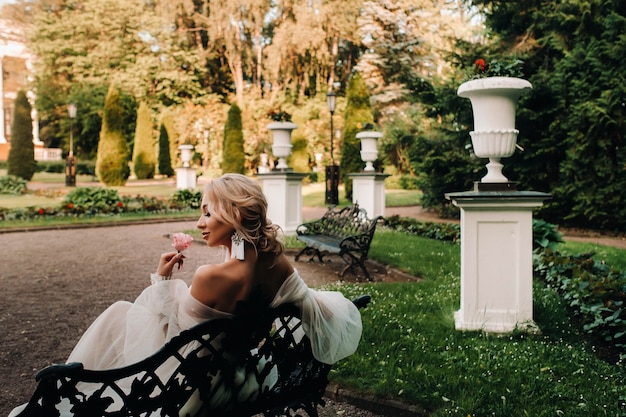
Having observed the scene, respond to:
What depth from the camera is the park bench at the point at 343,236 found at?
668cm

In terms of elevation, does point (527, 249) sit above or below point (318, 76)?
below

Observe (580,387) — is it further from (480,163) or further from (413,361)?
(480,163)

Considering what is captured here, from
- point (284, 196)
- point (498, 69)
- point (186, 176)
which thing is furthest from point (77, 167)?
point (498, 69)

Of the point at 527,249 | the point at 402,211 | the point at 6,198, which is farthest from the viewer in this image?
the point at 6,198

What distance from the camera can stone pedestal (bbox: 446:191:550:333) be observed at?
427 centimetres

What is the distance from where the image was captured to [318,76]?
92.4 feet

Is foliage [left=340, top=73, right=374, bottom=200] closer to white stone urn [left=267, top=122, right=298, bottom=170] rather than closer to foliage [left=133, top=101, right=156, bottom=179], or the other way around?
white stone urn [left=267, top=122, right=298, bottom=170]

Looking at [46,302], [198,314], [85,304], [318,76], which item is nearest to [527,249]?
[198,314]

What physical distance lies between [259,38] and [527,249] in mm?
25782

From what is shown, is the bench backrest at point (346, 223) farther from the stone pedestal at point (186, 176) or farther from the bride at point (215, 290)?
the stone pedestal at point (186, 176)

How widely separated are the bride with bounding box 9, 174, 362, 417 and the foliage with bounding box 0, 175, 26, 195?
2002 centimetres

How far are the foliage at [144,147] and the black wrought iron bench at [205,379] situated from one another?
28.7 meters

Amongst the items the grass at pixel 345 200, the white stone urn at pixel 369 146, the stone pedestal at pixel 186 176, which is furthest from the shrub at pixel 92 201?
the white stone urn at pixel 369 146

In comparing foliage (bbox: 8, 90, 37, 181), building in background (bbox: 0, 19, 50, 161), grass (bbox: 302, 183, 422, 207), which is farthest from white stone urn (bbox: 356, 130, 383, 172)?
building in background (bbox: 0, 19, 50, 161)
